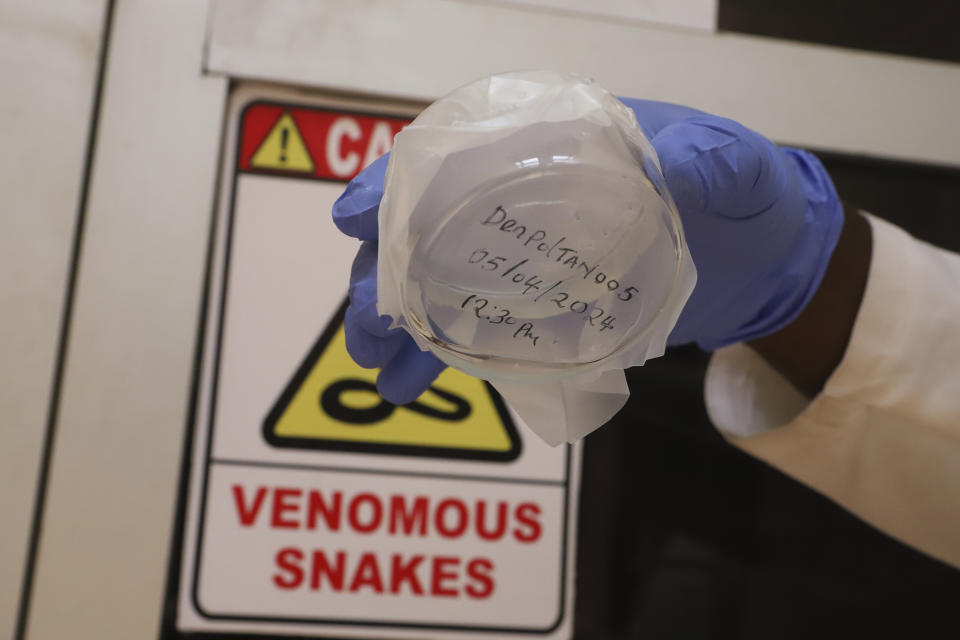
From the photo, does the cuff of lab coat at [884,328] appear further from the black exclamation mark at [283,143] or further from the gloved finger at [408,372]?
the black exclamation mark at [283,143]

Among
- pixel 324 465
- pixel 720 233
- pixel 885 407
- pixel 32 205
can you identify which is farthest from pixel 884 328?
pixel 32 205

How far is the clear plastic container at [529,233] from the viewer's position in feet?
1.33

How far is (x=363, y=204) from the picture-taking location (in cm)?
53

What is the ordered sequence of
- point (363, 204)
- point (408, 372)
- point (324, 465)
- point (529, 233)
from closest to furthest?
point (529, 233) → point (363, 204) → point (408, 372) → point (324, 465)

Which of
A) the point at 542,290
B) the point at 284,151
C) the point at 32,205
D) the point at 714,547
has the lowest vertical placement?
the point at 714,547

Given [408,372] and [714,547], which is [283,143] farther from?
[714,547]

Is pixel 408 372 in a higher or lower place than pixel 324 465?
higher

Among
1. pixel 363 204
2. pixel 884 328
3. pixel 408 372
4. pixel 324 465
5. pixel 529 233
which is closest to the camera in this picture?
pixel 529 233

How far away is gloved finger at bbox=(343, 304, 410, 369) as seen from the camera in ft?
1.90

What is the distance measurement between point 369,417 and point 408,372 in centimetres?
29

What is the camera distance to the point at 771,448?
0.88 m

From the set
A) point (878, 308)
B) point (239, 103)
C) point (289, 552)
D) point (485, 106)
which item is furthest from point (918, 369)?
point (239, 103)

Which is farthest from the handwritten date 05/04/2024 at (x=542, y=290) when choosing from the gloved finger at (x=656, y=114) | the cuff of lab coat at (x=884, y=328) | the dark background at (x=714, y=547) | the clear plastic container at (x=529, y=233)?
the dark background at (x=714, y=547)

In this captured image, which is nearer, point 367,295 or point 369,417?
point 367,295
